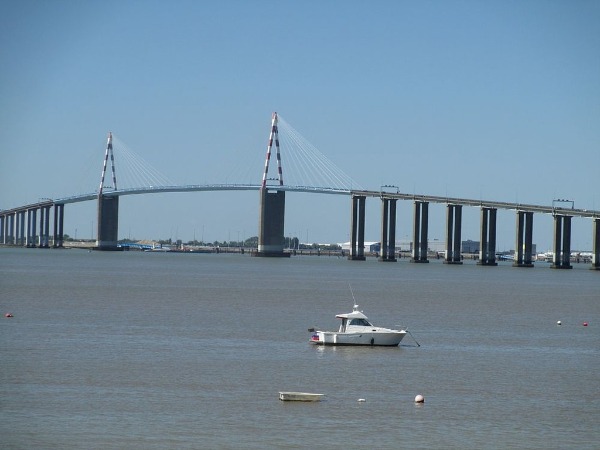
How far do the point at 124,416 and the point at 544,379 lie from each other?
12.7m

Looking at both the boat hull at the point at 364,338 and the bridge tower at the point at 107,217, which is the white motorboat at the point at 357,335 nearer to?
the boat hull at the point at 364,338

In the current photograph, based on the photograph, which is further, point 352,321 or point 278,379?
point 352,321

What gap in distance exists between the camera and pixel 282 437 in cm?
2395

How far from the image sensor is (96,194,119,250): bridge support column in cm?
18938

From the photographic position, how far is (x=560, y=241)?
477ft

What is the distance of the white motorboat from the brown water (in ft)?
1.70

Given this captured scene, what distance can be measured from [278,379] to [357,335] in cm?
861

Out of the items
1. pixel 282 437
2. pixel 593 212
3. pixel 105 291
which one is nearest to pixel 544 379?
pixel 282 437

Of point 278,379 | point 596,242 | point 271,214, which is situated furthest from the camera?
point 271,214

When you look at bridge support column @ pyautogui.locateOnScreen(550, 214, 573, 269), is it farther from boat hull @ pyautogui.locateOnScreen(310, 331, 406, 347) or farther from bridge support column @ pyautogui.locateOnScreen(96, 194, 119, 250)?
boat hull @ pyautogui.locateOnScreen(310, 331, 406, 347)

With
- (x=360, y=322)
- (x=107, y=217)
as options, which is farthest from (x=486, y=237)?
(x=360, y=322)

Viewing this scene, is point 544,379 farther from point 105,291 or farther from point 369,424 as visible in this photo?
point 105,291

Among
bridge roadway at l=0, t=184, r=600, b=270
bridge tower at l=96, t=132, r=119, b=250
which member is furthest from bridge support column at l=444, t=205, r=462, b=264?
bridge tower at l=96, t=132, r=119, b=250

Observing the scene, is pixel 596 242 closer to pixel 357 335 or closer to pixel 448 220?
pixel 448 220
